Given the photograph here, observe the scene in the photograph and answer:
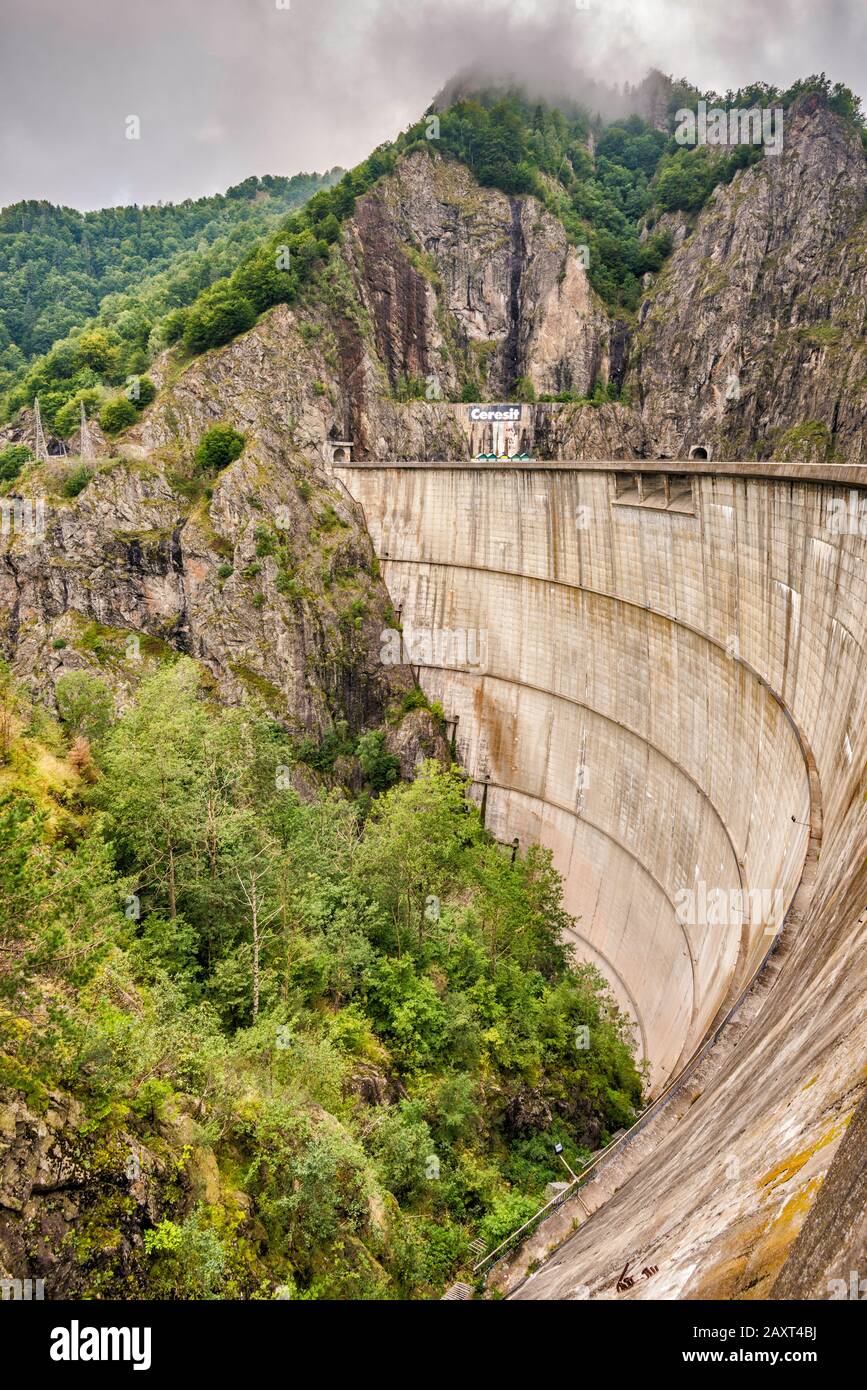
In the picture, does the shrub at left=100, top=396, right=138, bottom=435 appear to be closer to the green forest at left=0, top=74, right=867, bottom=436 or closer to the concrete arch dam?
the green forest at left=0, top=74, right=867, bottom=436

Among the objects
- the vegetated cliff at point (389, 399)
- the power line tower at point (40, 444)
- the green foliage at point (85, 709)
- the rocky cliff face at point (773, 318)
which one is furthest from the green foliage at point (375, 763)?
the rocky cliff face at point (773, 318)

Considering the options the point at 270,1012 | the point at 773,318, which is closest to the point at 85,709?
the point at 270,1012

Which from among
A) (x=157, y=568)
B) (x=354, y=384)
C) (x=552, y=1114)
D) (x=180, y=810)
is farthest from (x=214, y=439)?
(x=552, y=1114)

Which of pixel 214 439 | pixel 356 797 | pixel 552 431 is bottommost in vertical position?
pixel 356 797

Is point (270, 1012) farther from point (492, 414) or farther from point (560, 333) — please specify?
point (560, 333)
